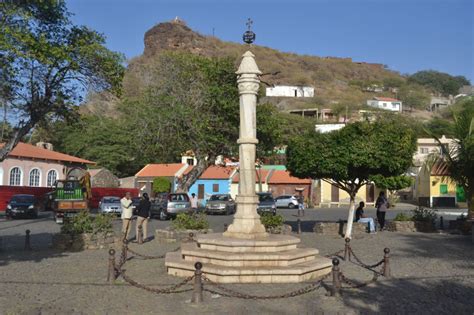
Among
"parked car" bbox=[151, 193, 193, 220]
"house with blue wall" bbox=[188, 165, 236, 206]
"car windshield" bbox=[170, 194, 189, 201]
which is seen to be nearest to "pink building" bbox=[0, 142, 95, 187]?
"house with blue wall" bbox=[188, 165, 236, 206]

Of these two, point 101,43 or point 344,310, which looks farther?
point 101,43

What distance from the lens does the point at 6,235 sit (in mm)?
19141

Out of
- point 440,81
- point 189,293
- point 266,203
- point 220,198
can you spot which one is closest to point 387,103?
point 440,81

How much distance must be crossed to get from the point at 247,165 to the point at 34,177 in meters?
34.0

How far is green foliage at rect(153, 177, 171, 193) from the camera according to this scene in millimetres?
47969

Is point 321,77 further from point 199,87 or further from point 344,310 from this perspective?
point 344,310

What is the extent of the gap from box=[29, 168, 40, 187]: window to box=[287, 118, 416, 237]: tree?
2985 centimetres

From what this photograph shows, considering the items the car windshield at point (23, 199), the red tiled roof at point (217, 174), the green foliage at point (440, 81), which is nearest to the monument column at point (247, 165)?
the car windshield at point (23, 199)

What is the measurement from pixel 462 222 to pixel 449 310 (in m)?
13.9

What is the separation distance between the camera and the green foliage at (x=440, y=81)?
145 meters

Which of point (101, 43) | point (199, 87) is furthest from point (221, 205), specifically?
point (101, 43)

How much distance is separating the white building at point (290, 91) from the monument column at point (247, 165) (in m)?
104

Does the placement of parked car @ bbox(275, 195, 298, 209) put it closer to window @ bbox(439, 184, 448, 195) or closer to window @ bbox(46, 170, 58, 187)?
window @ bbox(439, 184, 448, 195)

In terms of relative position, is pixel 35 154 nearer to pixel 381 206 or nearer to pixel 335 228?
pixel 335 228
